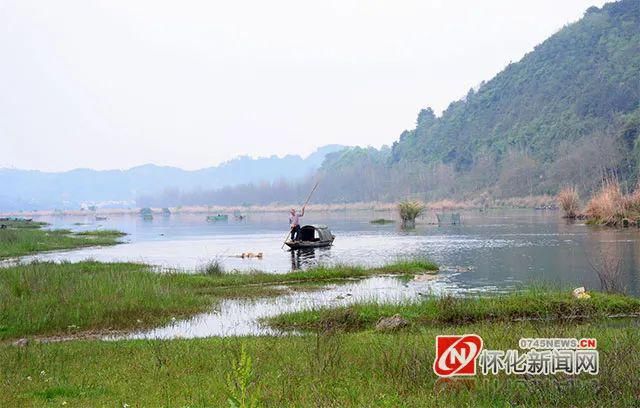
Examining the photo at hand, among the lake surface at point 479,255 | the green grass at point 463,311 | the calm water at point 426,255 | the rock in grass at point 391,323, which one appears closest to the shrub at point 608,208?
the lake surface at point 479,255

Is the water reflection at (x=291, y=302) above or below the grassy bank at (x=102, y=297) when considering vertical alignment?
below

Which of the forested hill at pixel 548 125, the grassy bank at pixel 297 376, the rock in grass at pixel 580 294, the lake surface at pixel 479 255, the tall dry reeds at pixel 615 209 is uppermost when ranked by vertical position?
the forested hill at pixel 548 125

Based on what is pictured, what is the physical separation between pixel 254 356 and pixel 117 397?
3.26 metres

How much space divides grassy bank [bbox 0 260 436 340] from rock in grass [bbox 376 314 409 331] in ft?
24.7

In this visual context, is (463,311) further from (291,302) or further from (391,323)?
(291,302)


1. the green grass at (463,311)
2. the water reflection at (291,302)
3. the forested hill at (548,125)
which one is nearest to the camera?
the water reflection at (291,302)

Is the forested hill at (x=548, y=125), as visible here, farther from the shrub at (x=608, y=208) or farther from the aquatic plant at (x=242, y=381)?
the aquatic plant at (x=242, y=381)

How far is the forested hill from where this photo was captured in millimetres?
120250

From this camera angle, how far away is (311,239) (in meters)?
50.4

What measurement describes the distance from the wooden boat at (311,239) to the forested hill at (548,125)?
219 ft

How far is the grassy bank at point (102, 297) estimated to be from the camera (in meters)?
18.4

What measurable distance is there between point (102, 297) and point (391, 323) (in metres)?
10.2

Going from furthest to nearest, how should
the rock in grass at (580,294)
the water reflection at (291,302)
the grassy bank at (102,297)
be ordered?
the rock in grass at (580,294) < the grassy bank at (102,297) < the water reflection at (291,302)

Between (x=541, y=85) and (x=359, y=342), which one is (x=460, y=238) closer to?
(x=359, y=342)
